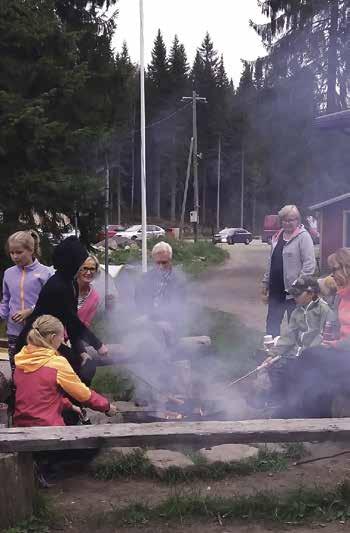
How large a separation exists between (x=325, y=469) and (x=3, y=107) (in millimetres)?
6157

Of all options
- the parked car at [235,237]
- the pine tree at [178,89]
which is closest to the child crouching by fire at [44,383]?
the pine tree at [178,89]

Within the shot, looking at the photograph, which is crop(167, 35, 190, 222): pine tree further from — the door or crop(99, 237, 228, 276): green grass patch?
the door

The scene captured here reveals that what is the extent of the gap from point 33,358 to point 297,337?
2.05 metres

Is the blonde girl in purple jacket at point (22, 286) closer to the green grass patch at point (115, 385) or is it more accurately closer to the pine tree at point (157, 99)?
the green grass patch at point (115, 385)

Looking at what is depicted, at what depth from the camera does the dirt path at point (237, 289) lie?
10.5 meters

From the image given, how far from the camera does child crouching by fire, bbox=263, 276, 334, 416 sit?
453 cm

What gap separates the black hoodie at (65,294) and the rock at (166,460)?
0.84 metres

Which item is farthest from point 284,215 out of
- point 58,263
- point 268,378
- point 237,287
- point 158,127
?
Result: point 158,127

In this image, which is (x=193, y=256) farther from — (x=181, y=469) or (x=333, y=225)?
(x=181, y=469)

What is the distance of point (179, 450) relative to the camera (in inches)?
158

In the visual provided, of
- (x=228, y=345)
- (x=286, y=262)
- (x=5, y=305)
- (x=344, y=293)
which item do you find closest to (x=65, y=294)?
(x=5, y=305)

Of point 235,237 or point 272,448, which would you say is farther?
point 235,237

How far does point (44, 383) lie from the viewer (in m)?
3.41

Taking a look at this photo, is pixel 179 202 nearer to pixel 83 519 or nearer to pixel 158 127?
pixel 158 127
